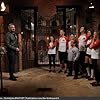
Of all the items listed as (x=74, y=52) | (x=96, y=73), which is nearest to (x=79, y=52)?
(x=74, y=52)

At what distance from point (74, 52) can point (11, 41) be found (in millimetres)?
346

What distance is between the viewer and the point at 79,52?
6.05ft

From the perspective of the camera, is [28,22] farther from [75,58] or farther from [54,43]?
[75,58]

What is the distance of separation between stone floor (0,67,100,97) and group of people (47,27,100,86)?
0.04 meters

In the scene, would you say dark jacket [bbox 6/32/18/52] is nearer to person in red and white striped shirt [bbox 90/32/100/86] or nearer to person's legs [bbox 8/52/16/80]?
person's legs [bbox 8/52/16/80]

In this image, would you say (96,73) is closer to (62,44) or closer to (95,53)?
(95,53)

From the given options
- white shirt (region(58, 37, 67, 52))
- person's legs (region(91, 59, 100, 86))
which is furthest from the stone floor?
white shirt (region(58, 37, 67, 52))

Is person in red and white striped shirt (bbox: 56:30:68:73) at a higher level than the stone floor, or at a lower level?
higher

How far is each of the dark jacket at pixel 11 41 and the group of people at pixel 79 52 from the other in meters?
0.19

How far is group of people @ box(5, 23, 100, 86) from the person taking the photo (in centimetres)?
181

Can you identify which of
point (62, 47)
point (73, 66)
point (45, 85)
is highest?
Result: point (62, 47)

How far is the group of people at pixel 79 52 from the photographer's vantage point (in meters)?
1.81

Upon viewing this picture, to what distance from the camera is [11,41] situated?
1817 mm

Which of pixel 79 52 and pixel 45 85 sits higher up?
pixel 79 52
